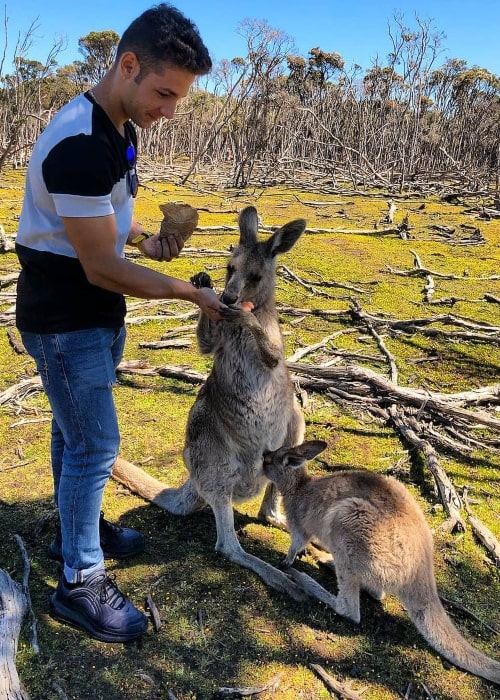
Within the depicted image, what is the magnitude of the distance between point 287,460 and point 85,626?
1.08 m

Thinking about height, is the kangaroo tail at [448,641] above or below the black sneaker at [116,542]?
above

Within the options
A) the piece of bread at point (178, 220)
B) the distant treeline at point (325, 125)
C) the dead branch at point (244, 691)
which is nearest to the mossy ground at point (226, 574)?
the dead branch at point (244, 691)

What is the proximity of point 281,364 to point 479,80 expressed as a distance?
2804cm

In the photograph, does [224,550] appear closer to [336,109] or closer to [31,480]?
[31,480]

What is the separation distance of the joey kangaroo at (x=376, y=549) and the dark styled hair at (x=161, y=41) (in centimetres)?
169

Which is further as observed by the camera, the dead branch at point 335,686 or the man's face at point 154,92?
the dead branch at point 335,686

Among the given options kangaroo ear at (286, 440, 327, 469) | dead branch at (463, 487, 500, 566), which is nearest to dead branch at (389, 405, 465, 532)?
dead branch at (463, 487, 500, 566)

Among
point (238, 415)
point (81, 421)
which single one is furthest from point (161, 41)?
point (238, 415)

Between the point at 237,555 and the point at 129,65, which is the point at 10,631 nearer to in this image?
the point at 237,555

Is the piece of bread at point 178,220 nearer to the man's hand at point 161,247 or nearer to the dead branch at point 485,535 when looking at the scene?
the man's hand at point 161,247

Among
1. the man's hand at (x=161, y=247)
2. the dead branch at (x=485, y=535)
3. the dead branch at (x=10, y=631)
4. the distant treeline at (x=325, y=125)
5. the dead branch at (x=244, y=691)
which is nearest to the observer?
the dead branch at (x=10, y=631)

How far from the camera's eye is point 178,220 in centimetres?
229

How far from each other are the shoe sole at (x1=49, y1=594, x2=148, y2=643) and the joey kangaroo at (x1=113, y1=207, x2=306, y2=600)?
613 mm

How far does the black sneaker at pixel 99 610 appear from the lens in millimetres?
1997
